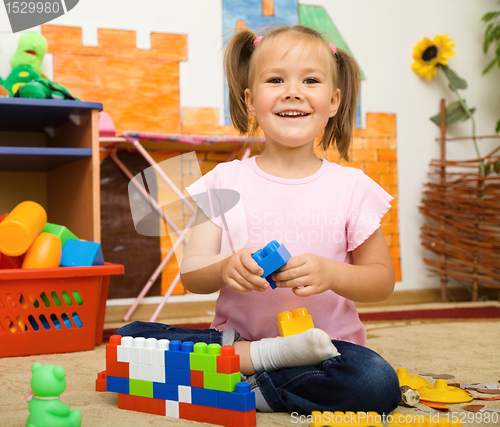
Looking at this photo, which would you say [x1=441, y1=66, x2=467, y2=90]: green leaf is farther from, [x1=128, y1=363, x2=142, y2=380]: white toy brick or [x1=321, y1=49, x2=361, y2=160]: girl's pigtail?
[x1=128, y1=363, x2=142, y2=380]: white toy brick

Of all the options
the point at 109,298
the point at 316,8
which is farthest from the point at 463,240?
the point at 109,298

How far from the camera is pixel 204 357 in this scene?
2.06 ft

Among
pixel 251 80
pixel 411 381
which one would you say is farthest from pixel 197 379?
pixel 251 80

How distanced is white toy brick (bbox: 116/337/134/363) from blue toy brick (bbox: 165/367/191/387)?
0.24 ft

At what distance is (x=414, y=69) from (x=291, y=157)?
1373 mm

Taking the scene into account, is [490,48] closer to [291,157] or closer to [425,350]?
[425,350]

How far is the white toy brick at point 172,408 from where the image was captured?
0.66 metres

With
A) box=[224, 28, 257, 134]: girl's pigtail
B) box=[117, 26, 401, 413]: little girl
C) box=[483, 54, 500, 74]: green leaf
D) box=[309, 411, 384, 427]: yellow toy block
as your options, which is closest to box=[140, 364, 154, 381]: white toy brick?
box=[117, 26, 401, 413]: little girl

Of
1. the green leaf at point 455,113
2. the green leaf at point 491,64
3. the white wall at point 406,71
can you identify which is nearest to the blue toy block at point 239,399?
the white wall at point 406,71

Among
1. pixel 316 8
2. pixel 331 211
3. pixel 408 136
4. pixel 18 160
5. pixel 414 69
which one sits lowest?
pixel 331 211

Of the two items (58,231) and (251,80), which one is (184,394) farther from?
(58,231)

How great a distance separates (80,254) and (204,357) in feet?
2.18

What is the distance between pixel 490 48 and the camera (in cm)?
214

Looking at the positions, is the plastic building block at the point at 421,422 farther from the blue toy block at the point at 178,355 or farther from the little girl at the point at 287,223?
the blue toy block at the point at 178,355
